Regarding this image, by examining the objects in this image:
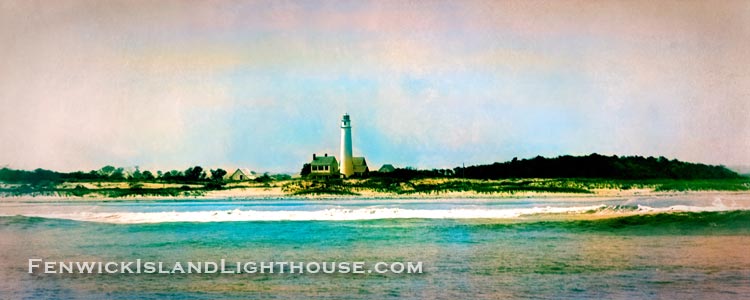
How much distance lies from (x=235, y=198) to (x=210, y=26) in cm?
109

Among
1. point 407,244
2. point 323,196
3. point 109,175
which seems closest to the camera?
point 109,175

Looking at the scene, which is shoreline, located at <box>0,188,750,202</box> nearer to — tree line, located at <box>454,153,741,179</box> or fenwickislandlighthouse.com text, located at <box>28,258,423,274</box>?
tree line, located at <box>454,153,741,179</box>

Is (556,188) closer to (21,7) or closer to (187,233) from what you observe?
(187,233)

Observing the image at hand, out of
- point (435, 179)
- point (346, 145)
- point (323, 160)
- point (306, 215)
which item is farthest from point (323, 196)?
point (435, 179)

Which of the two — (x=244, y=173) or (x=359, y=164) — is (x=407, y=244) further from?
(x=244, y=173)

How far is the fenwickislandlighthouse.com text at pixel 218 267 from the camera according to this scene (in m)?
4.74

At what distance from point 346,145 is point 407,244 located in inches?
28.7

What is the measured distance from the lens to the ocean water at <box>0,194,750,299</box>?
15.2 ft

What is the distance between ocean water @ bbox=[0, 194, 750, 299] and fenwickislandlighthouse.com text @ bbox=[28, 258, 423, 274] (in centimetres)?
4

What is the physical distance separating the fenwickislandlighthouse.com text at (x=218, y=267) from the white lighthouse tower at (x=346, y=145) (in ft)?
1.94

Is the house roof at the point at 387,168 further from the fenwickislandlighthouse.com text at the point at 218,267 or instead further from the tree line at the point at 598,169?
the fenwickislandlighthouse.com text at the point at 218,267

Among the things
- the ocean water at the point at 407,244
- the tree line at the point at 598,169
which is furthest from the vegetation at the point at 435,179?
Result: the ocean water at the point at 407,244

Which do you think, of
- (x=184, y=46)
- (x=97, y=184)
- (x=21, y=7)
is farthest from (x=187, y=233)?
(x=21, y=7)

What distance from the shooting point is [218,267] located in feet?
15.7
